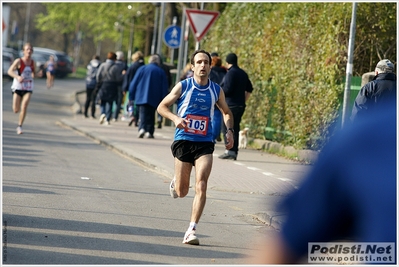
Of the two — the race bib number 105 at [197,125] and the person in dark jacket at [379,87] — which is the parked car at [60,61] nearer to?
the person in dark jacket at [379,87]

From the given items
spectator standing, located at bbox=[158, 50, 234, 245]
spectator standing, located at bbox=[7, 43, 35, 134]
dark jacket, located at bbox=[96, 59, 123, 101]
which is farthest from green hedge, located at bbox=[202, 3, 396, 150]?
spectator standing, located at bbox=[158, 50, 234, 245]

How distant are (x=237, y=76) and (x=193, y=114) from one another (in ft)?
25.7

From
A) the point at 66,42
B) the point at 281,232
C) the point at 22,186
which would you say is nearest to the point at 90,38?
the point at 66,42

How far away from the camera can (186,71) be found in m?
21.8

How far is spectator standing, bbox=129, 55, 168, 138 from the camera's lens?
64.8ft

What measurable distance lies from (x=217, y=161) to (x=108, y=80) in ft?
30.2

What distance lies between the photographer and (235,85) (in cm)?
1564

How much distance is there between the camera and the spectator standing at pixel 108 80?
78.8ft

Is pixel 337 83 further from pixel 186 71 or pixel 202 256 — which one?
pixel 202 256

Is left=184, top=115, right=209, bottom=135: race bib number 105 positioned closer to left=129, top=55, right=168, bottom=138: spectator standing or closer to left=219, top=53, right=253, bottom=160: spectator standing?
left=219, top=53, right=253, bottom=160: spectator standing

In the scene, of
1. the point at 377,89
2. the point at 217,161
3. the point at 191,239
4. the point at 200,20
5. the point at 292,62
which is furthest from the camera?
the point at 200,20

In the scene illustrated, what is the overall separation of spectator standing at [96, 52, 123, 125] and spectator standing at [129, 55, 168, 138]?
3947 millimetres

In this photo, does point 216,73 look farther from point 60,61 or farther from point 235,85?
point 60,61

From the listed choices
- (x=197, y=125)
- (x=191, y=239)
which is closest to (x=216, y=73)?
(x=197, y=125)
